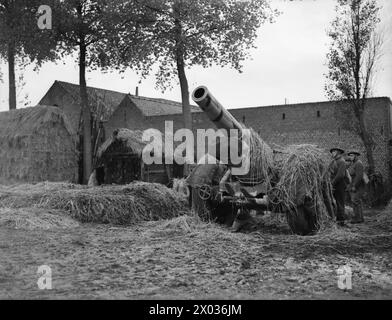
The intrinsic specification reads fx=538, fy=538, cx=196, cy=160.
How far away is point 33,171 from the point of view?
18031mm

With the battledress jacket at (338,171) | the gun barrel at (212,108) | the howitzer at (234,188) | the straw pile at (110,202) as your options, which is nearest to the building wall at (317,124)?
the battledress jacket at (338,171)

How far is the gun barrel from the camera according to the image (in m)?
7.97

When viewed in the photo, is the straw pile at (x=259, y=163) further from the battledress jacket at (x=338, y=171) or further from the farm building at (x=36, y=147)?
the farm building at (x=36, y=147)

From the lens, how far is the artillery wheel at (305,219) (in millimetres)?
8703

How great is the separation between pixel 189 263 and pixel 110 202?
498 centimetres

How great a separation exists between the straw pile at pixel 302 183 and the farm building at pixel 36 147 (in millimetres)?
11336

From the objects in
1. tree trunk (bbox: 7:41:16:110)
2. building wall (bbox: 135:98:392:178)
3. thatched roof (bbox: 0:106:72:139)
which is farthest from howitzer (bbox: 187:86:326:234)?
tree trunk (bbox: 7:41:16:110)

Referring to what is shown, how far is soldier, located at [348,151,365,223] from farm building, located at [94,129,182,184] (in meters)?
5.78

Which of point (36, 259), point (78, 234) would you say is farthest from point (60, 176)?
point (36, 259)

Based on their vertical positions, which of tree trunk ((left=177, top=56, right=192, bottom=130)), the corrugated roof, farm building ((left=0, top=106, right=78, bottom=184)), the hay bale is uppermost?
the corrugated roof

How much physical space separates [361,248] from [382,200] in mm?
10162

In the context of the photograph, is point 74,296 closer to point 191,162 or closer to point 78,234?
point 78,234

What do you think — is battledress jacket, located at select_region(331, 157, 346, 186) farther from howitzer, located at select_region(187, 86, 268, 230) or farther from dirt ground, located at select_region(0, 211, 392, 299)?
dirt ground, located at select_region(0, 211, 392, 299)

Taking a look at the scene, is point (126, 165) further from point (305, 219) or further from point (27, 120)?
point (305, 219)
